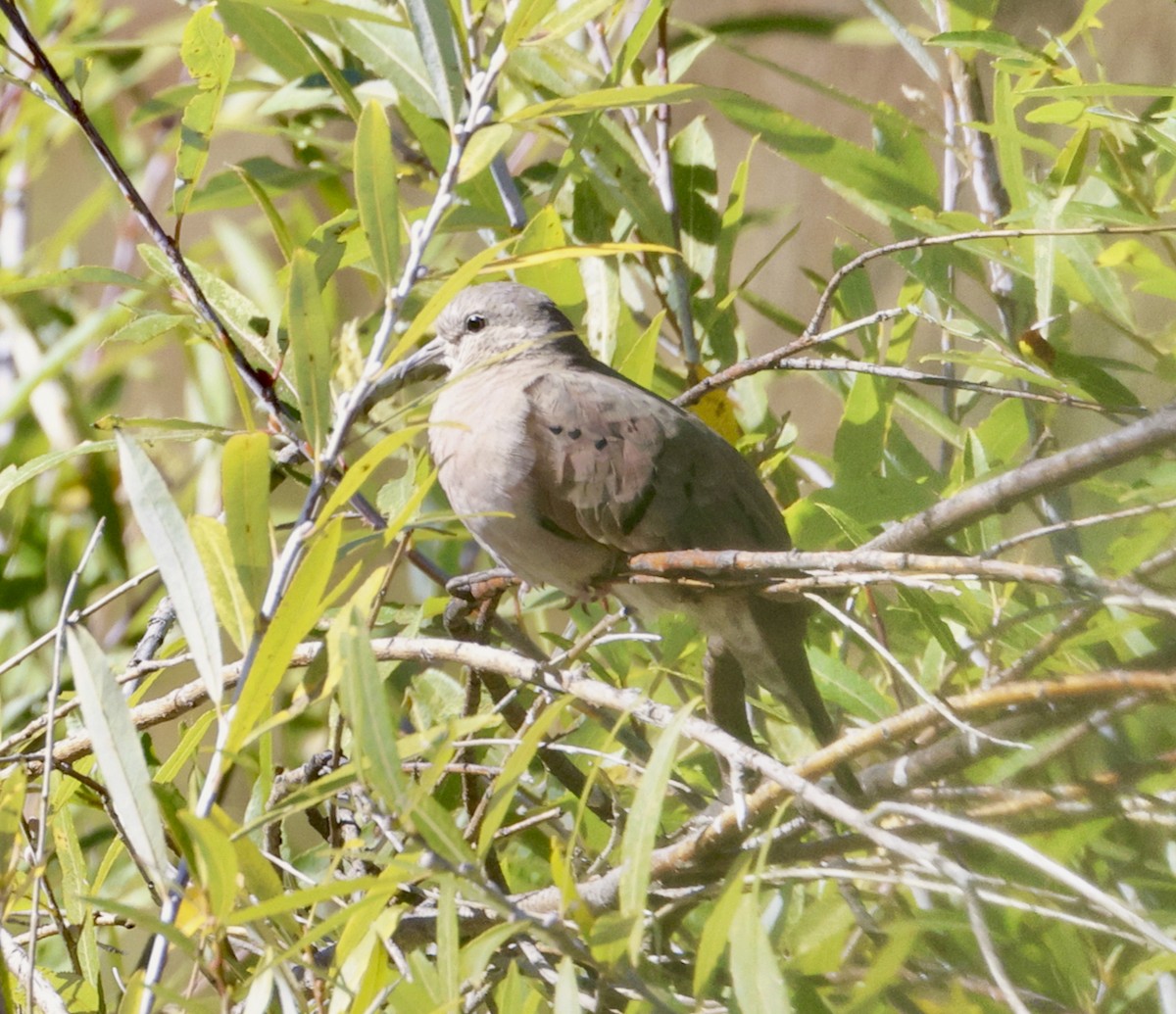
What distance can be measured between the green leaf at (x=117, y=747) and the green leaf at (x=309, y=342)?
226 millimetres

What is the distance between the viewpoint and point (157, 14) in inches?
156

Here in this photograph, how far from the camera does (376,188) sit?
96 cm

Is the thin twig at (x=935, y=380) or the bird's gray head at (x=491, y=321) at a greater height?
the thin twig at (x=935, y=380)

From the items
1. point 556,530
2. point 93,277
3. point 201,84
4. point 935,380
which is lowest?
point 556,530

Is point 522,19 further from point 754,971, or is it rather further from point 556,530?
point 556,530

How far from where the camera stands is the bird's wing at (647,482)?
1.76 metres

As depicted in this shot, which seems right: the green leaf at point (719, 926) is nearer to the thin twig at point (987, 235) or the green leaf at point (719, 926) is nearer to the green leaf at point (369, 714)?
the green leaf at point (369, 714)

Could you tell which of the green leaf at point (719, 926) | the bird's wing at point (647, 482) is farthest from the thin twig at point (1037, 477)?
the bird's wing at point (647, 482)

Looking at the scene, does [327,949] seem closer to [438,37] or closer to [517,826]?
[517,826]

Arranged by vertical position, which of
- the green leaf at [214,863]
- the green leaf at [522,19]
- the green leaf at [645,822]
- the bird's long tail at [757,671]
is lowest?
the bird's long tail at [757,671]

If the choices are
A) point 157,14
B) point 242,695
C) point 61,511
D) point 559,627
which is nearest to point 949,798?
point 242,695

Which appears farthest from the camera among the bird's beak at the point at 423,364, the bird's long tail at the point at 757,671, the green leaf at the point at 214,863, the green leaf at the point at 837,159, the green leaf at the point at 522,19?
the bird's beak at the point at 423,364

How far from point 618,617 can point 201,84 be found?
622 mm

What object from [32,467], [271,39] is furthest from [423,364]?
[32,467]
